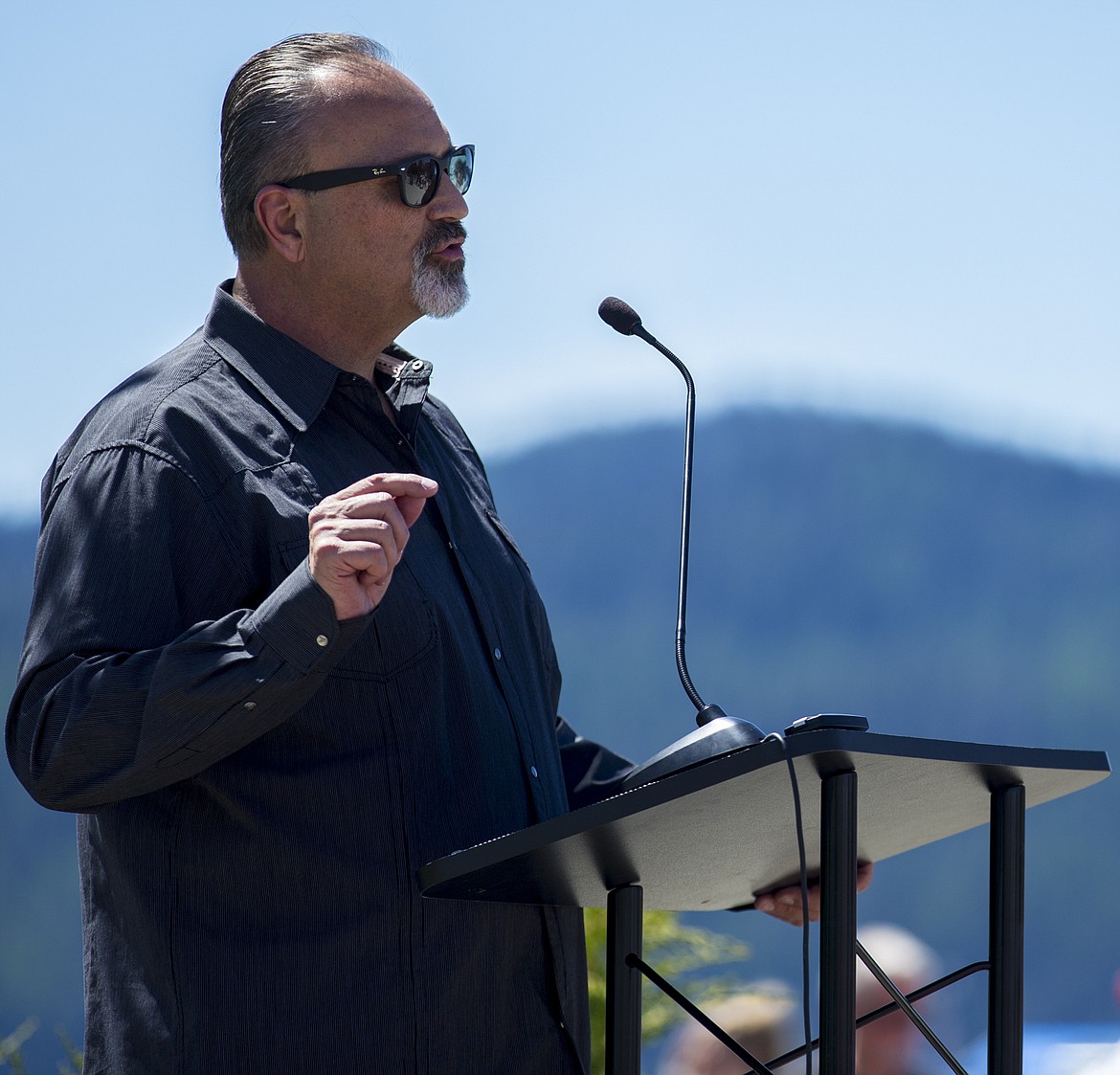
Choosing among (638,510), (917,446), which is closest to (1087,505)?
(917,446)

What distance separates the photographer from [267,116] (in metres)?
2.04

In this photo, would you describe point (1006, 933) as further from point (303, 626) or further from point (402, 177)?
point (402, 177)

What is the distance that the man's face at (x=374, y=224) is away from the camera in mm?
1990

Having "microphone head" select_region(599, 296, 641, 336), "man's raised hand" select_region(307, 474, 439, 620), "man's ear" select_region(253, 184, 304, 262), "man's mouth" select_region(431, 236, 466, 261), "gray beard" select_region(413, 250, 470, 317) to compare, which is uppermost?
"man's ear" select_region(253, 184, 304, 262)

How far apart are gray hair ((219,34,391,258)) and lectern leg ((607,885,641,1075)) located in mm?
980

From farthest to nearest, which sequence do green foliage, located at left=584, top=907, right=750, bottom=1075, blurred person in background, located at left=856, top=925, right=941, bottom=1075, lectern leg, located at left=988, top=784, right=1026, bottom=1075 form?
1. green foliage, located at left=584, top=907, right=750, bottom=1075
2. blurred person in background, located at left=856, top=925, right=941, bottom=1075
3. lectern leg, located at left=988, top=784, right=1026, bottom=1075

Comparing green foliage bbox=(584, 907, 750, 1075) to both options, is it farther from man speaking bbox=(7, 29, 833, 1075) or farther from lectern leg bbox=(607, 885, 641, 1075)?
lectern leg bbox=(607, 885, 641, 1075)

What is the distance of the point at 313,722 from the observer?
166 centimetres

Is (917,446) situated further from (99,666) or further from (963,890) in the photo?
(99,666)

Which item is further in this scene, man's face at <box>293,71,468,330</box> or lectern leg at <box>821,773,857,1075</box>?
man's face at <box>293,71,468,330</box>

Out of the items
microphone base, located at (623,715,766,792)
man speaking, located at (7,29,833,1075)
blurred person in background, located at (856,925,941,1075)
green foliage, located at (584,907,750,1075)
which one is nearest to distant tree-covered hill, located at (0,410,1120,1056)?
green foliage, located at (584,907,750,1075)

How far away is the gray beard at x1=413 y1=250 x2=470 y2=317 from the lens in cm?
200

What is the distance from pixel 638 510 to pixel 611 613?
2.92ft

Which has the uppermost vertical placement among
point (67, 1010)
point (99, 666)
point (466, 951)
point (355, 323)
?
point (355, 323)
